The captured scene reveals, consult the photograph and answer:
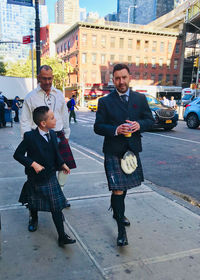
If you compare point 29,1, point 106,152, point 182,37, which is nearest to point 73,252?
point 106,152

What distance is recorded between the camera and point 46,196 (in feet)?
8.09

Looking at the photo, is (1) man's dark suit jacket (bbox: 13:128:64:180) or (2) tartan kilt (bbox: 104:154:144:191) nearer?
(1) man's dark suit jacket (bbox: 13:128:64:180)

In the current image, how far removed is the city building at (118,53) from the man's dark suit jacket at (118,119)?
4513 centimetres

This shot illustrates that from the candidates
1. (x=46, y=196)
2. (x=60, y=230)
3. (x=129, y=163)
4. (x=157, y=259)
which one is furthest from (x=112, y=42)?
(x=157, y=259)

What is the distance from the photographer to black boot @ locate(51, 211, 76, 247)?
2468 mm

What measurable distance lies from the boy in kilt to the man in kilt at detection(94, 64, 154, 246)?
0.54 m

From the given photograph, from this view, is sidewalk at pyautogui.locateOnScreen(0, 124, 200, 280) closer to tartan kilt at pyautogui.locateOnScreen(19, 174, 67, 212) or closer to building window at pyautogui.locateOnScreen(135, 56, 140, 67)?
tartan kilt at pyautogui.locateOnScreen(19, 174, 67, 212)

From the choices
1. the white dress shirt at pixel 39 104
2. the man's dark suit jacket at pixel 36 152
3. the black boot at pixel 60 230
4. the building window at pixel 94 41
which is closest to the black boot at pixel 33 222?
the black boot at pixel 60 230

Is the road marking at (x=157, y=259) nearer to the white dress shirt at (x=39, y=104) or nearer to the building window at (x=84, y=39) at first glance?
the white dress shirt at (x=39, y=104)

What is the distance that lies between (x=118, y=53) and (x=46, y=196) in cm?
4919

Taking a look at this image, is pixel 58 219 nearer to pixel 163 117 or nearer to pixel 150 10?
pixel 163 117

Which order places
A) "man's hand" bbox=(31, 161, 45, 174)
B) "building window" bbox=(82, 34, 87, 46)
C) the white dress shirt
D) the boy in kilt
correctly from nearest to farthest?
"man's hand" bbox=(31, 161, 45, 174), the boy in kilt, the white dress shirt, "building window" bbox=(82, 34, 87, 46)

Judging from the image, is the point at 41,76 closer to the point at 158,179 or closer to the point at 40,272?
the point at 40,272

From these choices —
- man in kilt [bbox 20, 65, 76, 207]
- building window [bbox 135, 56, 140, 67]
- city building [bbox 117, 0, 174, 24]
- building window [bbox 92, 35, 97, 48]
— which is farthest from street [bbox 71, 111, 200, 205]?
city building [bbox 117, 0, 174, 24]
